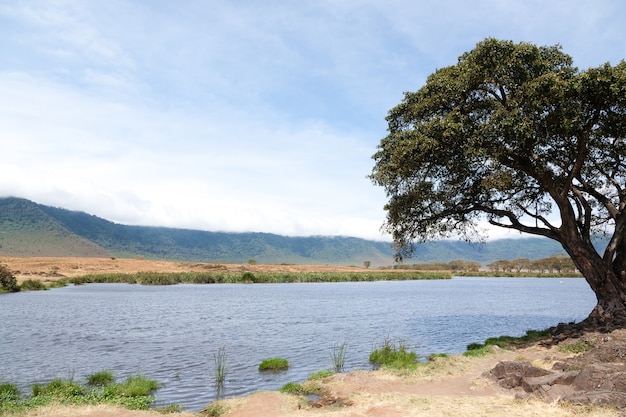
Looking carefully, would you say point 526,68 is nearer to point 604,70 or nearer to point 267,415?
point 604,70

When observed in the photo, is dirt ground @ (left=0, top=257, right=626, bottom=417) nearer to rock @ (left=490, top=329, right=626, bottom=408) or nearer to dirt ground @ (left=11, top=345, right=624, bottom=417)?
dirt ground @ (left=11, top=345, right=624, bottom=417)

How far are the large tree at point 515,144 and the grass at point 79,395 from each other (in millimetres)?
15219

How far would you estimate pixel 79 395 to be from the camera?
51.4 feet

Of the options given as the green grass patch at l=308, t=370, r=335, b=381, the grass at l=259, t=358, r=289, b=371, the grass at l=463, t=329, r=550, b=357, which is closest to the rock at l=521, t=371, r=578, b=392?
the grass at l=463, t=329, r=550, b=357

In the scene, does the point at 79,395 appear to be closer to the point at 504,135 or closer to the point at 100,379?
the point at 100,379

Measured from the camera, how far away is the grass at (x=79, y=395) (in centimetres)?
1425

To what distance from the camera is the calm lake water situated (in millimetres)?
20141

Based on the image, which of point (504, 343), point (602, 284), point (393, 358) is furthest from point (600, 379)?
point (602, 284)

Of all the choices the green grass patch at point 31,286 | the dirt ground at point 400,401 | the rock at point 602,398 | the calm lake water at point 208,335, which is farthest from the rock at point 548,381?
the green grass patch at point 31,286

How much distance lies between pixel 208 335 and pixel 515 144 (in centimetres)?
2273

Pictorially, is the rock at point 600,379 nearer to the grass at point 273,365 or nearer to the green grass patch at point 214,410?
the green grass patch at point 214,410

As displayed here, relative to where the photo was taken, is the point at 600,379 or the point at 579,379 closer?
the point at 600,379

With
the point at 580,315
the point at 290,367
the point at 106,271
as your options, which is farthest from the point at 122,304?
the point at 106,271

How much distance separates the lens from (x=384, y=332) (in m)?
32.5
